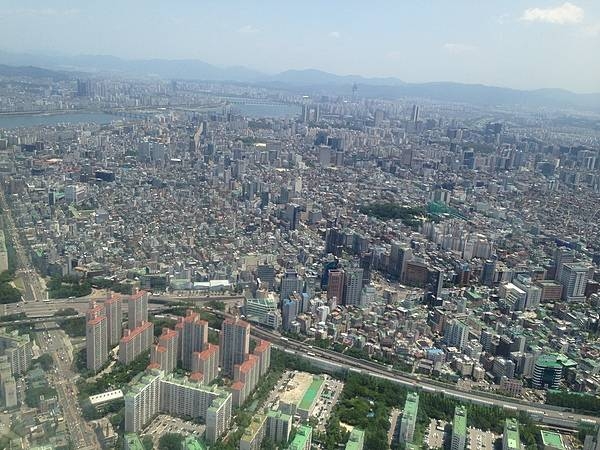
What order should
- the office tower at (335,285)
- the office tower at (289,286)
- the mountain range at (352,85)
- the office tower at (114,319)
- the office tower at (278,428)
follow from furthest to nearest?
1. the mountain range at (352,85)
2. the office tower at (335,285)
3. the office tower at (289,286)
4. the office tower at (114,319)
5. the office tower at (278,428)

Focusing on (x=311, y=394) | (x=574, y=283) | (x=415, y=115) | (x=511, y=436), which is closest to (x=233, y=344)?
(x=311, y=394)

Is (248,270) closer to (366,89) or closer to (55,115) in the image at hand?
(55,115)

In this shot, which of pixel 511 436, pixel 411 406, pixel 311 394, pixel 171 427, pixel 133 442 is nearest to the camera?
pixel 133 442

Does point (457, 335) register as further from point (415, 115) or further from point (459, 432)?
point (415, 115)

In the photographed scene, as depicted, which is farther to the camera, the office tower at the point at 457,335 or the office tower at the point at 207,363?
the office tower at the point at 457,335

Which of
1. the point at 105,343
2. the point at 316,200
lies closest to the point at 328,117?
the point at 316,200

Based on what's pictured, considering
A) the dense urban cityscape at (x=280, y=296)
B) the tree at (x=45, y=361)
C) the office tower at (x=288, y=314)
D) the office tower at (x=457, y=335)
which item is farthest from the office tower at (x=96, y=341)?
the office tower at (x=457, y=335)

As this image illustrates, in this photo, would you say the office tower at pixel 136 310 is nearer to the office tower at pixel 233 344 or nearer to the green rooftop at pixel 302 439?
the office tower at pixel 233 344

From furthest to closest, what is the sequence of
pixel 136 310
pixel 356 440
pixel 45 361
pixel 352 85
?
pixel 352 85
pixel 136 310
pixel 45 361
pixel 356 440
